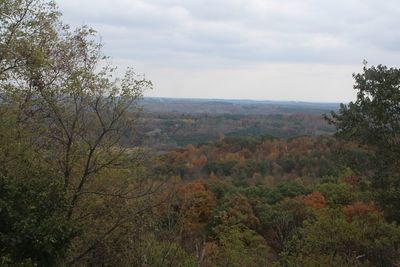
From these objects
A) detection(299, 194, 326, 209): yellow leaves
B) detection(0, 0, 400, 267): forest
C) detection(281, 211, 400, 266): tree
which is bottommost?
detection(299, 194, 326, 209): yellow leaves

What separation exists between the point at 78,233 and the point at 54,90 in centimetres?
372

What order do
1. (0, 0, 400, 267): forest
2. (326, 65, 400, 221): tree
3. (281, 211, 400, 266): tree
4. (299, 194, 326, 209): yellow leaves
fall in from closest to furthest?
(0, 0, 400, 267): forest, (326, 65, 400, 221): tree, (281, 211, 400, 266): tree, (299, 194, 326, 209): yellow leaves

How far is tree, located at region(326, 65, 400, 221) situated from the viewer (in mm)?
16062

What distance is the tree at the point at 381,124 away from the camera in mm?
16062

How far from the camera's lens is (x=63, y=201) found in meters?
11.7

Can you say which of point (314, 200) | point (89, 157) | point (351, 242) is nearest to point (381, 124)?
point (351, 242)

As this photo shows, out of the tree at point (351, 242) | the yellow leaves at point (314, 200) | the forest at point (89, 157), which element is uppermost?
the forest at point (89, 157)

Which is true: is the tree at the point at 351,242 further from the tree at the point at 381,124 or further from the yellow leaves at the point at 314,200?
the yellow leaves at the point at 314,200

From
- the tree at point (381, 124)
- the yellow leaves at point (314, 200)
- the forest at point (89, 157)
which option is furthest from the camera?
the yellow leaves at point (314, 200)

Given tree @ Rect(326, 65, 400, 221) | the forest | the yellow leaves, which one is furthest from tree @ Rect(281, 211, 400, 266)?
the yellow leaves

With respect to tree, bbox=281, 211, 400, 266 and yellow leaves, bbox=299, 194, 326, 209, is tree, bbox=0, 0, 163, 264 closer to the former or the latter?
tree, bbox=281, 211, 400, 266

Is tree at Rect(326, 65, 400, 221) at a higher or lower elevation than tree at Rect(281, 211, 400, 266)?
higher

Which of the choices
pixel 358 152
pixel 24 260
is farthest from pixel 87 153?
pixel 358 152

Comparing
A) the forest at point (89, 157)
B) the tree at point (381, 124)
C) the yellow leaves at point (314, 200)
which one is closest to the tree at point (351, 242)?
the forest at point (89, 157)
